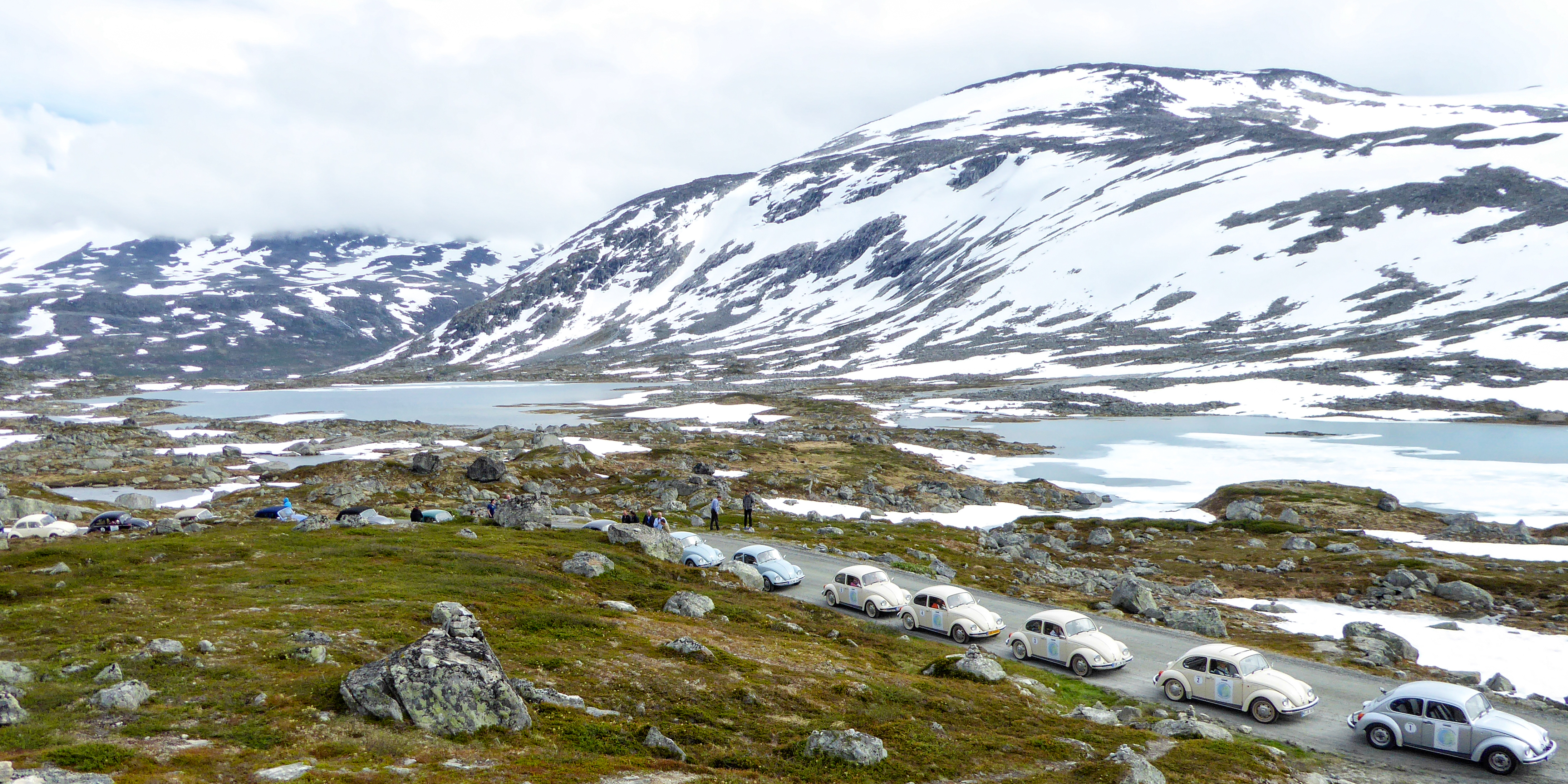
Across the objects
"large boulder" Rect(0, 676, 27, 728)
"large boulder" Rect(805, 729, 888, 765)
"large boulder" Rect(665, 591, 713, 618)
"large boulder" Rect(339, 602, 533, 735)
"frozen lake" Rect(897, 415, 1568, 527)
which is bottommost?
"frozen lake" Rect(897, 415, 1568, 527)

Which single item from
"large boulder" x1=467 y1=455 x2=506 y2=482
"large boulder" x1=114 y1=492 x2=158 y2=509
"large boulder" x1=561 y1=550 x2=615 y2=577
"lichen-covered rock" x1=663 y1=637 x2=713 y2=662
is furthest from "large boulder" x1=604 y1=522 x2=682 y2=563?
"large boulder" x1=114 y1=492 x2=158 y2=509

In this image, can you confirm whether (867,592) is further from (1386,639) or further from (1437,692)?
(1386,639)

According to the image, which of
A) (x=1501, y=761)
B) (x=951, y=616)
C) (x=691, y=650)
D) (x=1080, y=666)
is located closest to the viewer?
(x=1501, y=761)

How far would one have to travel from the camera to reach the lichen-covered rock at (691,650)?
84.9 feet

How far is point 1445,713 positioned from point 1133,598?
703 inches

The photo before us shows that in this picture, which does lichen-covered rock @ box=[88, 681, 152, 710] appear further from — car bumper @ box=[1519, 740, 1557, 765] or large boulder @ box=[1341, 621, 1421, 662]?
large boulder @ box=[1341, 621, 1421, 662]

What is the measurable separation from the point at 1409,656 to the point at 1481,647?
360 cm

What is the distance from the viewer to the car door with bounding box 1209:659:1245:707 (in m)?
26.9

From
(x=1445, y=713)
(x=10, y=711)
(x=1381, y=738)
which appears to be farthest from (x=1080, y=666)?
(x=10, y=711)

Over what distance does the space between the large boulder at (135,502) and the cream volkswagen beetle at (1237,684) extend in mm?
69859

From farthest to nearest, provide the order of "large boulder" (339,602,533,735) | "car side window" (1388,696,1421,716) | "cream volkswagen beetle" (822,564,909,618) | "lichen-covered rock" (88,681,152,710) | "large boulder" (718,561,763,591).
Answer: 1. "large boulder" (718,561,763,591)
2. "cream volkswagen beetle" (822,564,909,618)
3. "car side window" (1388,696,1421,716)
4. "large boulder" (339,602,533,735)
5. "lichen-covered rock" (88,681,152,710)

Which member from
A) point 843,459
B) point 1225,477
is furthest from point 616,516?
point 1225,477

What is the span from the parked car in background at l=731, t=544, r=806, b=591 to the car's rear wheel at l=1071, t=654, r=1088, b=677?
629 inches

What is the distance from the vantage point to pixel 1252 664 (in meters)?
27.4
